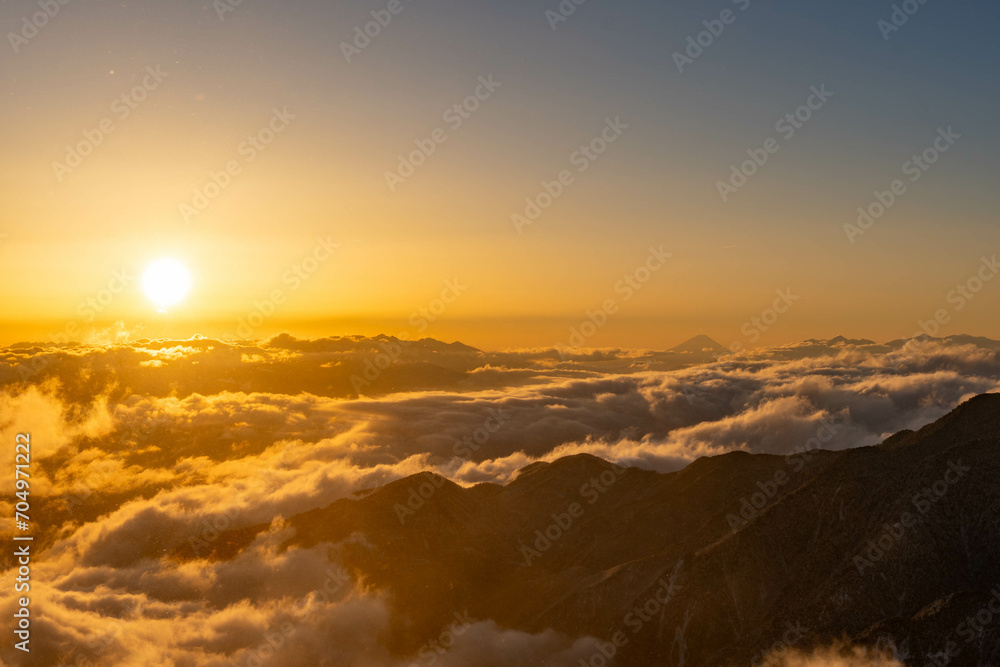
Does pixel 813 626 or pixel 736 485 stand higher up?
pixel 736 485

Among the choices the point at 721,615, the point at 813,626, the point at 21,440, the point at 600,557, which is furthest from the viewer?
the point at 600,557

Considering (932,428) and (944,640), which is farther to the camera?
(932,428)

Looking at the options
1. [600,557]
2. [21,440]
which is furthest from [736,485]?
[21,440]

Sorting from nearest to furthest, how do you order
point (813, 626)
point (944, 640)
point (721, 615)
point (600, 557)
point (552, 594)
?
point (944, 640), point (813, 626), point (721, 615), point (552, 594), point (600, 557)

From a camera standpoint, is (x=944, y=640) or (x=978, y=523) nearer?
(x=944, y=640)

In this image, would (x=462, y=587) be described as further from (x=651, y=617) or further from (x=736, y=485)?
(x=736, y=485)

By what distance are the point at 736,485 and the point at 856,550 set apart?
73239 millimetres

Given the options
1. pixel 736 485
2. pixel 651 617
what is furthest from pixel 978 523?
pixel 736 485

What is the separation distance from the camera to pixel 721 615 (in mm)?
132625

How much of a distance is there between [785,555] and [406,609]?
116 m

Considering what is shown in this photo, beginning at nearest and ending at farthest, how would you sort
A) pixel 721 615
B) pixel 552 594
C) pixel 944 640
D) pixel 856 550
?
pixel 944 640
pixel 856 550
pixel 721 615
pixel 552 594

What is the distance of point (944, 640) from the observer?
9456cm

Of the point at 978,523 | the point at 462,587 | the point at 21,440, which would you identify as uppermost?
the point at 21,440

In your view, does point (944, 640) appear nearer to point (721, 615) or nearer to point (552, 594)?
point (721, 615)
